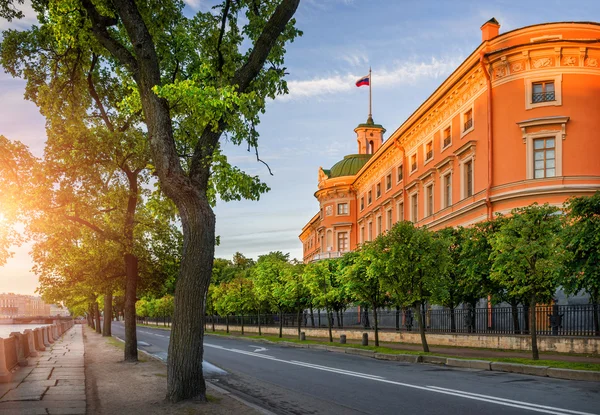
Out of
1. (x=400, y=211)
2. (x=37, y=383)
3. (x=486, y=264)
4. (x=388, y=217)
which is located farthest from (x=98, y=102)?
(x=388, y=217)

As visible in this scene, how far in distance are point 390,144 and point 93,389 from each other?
43.2 m

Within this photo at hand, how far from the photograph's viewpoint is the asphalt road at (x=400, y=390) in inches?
413

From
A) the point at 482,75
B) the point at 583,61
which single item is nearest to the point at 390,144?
the point at 482,75

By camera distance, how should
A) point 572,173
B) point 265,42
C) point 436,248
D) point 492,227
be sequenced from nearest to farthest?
point 265,42
point 436,248
point 492,227
point 572,173

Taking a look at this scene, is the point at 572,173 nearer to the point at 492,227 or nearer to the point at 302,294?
the point at 492,227

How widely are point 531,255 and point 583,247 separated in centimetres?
400

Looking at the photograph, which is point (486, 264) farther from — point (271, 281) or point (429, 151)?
point (271, 281)

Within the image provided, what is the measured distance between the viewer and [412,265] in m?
23.7

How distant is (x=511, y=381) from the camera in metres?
14.5

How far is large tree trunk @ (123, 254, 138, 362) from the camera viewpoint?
19766 millimetres

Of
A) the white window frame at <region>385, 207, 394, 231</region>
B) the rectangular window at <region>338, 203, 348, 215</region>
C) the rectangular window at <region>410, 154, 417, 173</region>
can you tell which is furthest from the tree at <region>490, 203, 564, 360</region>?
the rectangular window at <region>338, 203, 348, 215</region>

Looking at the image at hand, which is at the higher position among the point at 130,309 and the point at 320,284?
the point at 130,309

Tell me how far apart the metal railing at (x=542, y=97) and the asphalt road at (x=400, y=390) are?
19.6 m

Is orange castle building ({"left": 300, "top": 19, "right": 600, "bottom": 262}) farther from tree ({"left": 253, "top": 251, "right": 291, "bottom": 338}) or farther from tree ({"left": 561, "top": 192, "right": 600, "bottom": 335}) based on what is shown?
tree ({"left": 561, "top": 192, "right": 600, "bottom": 335})
